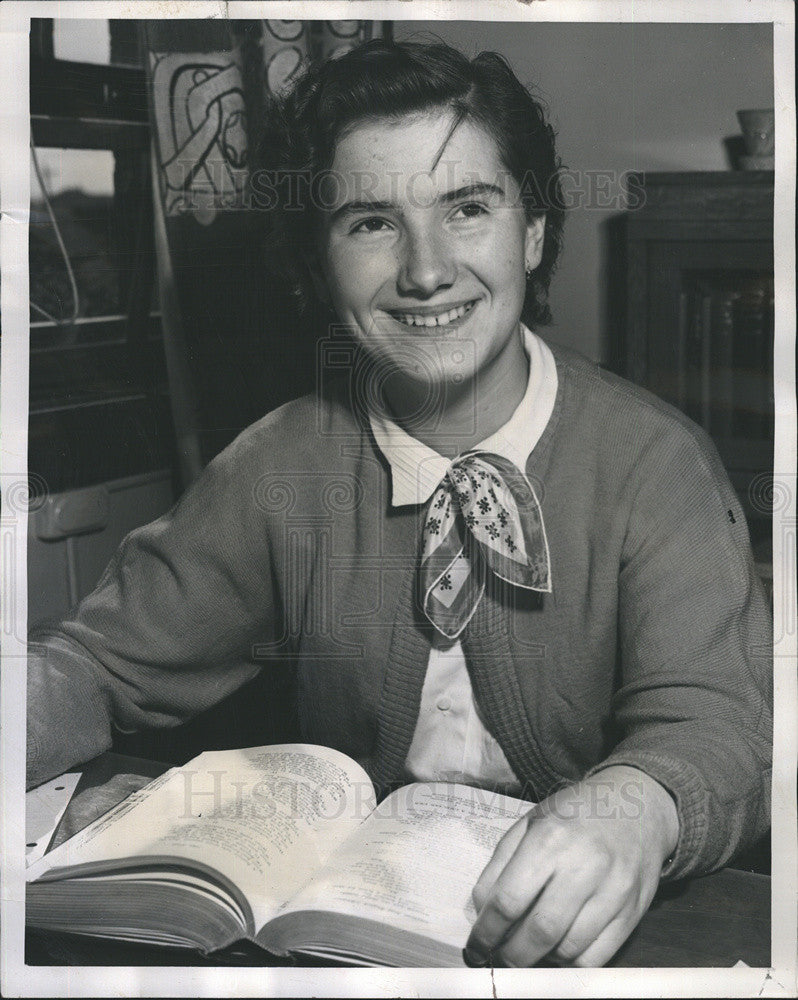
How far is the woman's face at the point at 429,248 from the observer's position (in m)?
0.89

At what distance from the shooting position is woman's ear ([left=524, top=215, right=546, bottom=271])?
→ 2.97 ft

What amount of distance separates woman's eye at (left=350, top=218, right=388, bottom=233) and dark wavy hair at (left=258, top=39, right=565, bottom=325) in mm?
41

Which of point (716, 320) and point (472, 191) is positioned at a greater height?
point (472, 191)

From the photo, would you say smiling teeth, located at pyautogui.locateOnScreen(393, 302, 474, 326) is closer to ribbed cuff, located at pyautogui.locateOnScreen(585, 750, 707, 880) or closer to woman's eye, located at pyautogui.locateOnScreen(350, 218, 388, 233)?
woman's eye, located at pyautogui.locateOnScreen(350, 218, 388, 233)

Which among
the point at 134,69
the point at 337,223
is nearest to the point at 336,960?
the point at 337,223

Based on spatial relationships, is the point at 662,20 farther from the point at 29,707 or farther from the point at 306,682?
the point at 29,707

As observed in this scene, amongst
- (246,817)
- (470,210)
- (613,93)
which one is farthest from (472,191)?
(246,817)

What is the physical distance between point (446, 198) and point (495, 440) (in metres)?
0.22

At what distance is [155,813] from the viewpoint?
95cm

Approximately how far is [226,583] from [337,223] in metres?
0.35

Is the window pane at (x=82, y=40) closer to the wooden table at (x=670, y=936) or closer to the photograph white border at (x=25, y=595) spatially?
the photograph white border at (x=25, y=595)

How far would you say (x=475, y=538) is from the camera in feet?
3.04

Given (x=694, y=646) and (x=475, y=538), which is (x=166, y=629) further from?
(x=694, y=646)

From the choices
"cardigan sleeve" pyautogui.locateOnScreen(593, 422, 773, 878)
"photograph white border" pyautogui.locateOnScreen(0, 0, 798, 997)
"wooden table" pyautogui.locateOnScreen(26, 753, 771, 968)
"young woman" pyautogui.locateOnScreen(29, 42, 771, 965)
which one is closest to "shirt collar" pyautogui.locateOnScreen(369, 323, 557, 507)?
"young woman" pyautogui.locateOnScreen(29, 42, 771, 965)
